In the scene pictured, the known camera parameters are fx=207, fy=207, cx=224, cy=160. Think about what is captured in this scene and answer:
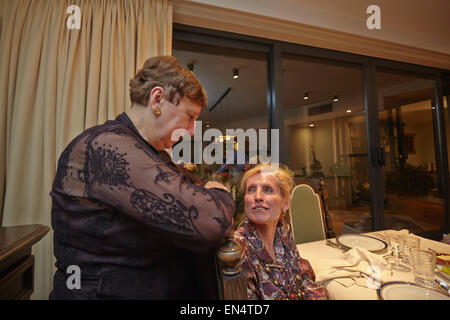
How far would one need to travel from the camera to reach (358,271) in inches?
34.3

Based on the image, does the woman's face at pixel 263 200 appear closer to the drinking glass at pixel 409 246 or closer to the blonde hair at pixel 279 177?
the blonde hair at pixel 279 177

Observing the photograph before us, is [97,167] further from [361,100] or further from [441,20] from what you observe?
[441,20]

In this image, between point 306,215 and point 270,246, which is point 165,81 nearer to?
point 270,246

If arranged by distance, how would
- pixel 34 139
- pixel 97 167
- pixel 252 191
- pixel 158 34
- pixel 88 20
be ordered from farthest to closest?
pixel 158 34 < pixel 88 20 < pixel 34 139 < pixel 252 191 < pixel 97 167

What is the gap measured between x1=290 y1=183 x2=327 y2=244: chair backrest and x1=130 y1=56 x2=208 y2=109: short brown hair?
3.88 feet

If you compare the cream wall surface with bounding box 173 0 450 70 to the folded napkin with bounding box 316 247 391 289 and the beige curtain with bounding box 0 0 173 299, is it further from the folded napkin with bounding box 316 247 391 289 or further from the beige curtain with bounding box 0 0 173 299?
the folded napkin with bounding box 316 247 391 289

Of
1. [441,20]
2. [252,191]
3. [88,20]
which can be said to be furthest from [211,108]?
[441,20]

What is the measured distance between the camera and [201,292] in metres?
0.62

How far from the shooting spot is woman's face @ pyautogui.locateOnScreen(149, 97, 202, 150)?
723 millimetres

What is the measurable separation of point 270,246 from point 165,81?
2.83 feet

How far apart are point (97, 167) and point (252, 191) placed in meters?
0.70

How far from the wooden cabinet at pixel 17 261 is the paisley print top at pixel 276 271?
0.88 m

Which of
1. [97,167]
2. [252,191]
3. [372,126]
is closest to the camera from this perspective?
[97,167]
